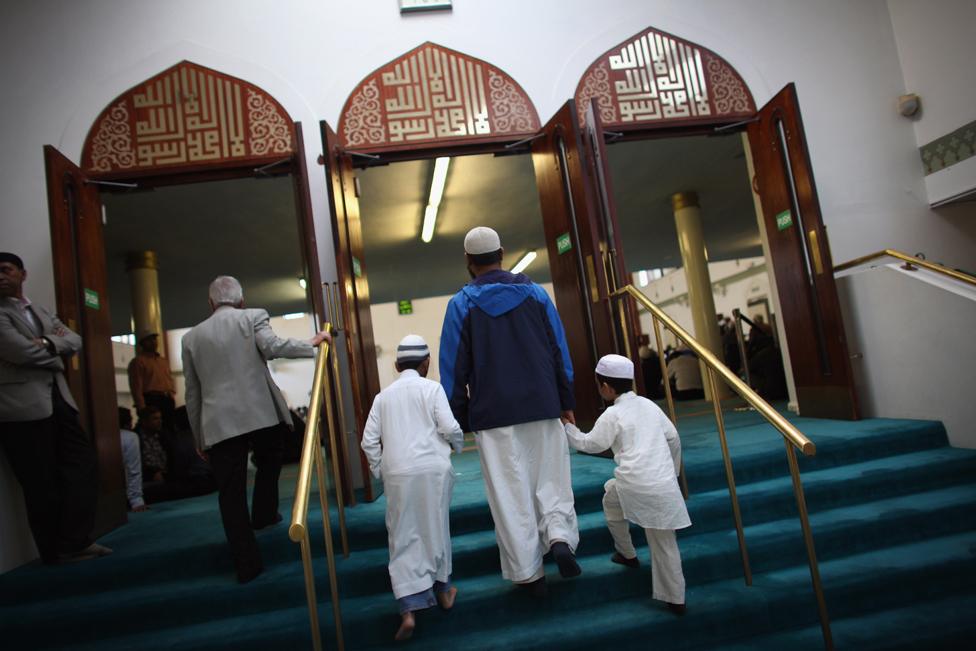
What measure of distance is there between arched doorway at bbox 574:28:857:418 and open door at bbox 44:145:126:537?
129 inches

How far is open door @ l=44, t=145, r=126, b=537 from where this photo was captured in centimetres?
377

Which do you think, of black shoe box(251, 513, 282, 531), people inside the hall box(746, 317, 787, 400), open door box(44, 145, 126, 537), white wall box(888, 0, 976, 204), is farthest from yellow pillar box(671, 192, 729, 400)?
open door box(44, 145, 126, 537)

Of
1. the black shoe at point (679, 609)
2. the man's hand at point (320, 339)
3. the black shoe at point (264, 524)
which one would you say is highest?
the man's hand at point (320, 339)

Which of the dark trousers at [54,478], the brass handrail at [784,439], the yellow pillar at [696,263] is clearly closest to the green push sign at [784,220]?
the brass handrail at [784,439]

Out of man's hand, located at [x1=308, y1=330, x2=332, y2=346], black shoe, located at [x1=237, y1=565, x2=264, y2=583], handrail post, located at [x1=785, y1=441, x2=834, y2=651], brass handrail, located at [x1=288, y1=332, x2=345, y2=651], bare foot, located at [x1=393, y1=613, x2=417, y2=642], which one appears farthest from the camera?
man's hand, located at [x1=308, y1=330, x2=332, y2=346]

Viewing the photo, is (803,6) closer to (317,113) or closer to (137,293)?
(317,113)

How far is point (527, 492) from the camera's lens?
2.55 meters

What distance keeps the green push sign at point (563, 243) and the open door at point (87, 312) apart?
305 centimetres

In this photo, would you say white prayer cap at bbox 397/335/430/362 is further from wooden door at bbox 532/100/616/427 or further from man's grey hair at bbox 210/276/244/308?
wooden door at bbox 532/100/616/427

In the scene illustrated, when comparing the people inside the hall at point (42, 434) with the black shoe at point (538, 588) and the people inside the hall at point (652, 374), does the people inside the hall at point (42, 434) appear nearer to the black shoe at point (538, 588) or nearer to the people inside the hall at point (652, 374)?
the black shoe at point (538, 588)

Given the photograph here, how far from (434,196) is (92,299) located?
13.2 feet

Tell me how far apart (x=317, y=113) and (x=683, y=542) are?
363cm

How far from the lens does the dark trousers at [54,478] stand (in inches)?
125

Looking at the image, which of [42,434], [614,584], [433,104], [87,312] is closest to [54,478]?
[42,434]
